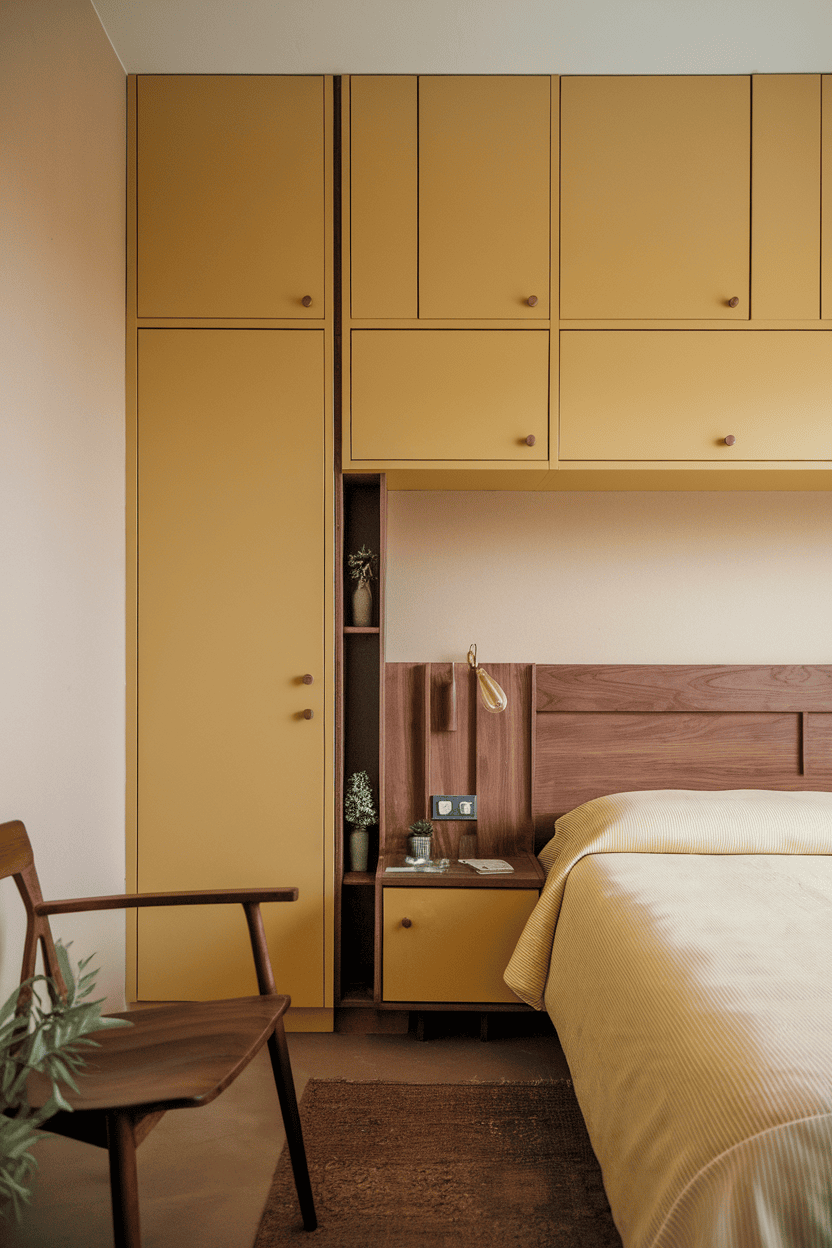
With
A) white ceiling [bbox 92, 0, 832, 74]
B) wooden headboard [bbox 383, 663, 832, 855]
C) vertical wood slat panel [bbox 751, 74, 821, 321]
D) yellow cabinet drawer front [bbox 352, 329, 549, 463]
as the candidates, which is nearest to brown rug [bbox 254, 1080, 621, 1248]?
wooden headboard [bbox 383, 663, 832, 855]

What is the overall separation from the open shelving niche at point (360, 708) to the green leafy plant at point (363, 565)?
0.03 meters

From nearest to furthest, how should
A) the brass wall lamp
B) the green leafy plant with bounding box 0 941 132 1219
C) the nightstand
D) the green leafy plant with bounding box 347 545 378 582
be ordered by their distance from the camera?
the green leafy plant with bounding box 0 941 132 1219 < the nightstand < the brass wall lamp < the green leafy plant with bounding box 347 545 378 582

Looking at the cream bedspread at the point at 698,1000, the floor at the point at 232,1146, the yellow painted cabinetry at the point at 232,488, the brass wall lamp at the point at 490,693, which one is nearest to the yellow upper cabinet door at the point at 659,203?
the yellow painted cabinetry at the point at 232,488

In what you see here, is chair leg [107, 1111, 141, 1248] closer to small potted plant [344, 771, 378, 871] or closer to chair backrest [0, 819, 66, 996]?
chair backrest [0, 819, 66, 996]

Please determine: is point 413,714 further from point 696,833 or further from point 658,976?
point 658,976

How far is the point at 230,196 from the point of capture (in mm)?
2305

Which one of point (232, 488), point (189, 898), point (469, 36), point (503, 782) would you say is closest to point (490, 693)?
point (503, 782)

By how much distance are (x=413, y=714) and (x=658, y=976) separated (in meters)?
1.29

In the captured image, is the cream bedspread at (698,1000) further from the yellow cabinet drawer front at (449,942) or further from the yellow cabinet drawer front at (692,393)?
the yellow cabinet drawer front at (692,393)

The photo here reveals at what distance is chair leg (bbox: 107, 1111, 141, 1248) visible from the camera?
111 centimetres

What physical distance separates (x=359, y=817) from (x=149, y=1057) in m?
1.10

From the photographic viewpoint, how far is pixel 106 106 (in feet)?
7.11

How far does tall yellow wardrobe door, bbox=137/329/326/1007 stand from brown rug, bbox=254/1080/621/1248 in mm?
527

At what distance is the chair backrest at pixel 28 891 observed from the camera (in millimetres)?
1485
